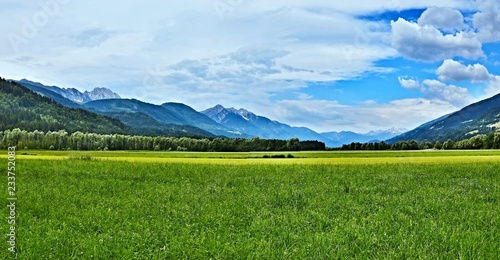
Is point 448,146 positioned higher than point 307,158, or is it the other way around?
point 448,146

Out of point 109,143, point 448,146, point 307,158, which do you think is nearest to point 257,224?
point 307,158

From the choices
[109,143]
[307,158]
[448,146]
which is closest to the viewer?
[307,158]

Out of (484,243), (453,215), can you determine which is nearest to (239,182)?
(453,215)

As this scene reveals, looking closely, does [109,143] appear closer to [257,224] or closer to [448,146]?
[448,146]

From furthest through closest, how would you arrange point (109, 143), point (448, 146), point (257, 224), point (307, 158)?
point (109, 143) < point (448, 146) < point (307, 158) < point (257, 224)

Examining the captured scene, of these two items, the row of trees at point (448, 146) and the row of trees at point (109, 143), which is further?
the row of trees at point (109, 143)

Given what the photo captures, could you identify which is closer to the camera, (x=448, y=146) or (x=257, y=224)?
(x=257, y=224)

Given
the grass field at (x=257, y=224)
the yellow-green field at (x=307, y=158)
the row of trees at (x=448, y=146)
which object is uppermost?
the row of trees at (x=448, y=146)

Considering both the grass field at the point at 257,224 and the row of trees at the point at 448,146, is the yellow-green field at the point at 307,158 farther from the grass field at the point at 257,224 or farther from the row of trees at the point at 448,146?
the row of trees at the point at 448,146

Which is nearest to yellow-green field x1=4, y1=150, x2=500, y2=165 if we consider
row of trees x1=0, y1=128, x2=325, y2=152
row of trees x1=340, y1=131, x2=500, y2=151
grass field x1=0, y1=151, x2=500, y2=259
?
grass field x1=0, y1=151, x2=500, y2=259

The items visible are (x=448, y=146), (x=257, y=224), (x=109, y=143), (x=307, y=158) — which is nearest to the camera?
(x=257, y=224)

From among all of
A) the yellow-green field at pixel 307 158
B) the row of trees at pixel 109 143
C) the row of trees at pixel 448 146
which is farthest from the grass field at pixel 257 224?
the row of trees at pixel 109 143

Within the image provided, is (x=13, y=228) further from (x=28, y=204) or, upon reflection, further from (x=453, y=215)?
(x=453, y=215)

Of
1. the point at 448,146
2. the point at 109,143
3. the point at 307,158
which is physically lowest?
the point at 307,158
